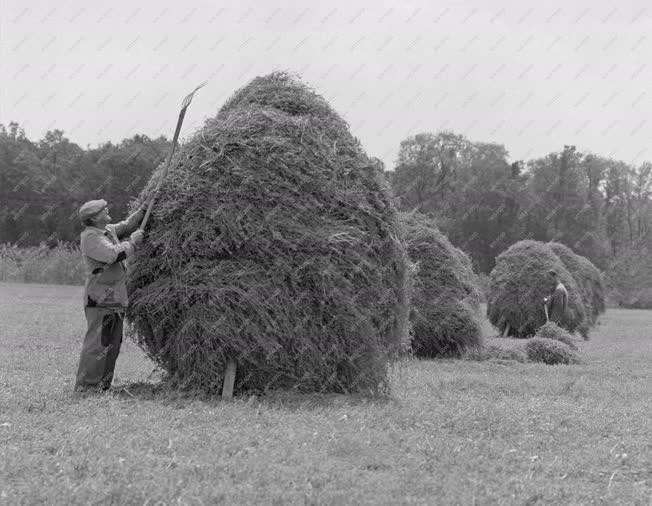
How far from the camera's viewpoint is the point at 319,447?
277 inches

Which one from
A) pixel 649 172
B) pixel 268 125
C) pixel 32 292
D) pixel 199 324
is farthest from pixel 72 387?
pixel 649 172

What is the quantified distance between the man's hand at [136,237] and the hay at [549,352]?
11036 mm

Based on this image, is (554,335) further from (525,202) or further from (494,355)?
(525,202)

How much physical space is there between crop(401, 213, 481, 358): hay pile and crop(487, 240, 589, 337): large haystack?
9.79 metres

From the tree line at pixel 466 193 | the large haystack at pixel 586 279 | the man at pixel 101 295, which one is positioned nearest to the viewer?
the man at pixel 101 295

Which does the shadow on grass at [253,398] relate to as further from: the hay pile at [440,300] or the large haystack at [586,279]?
the large haystack at [586,279]

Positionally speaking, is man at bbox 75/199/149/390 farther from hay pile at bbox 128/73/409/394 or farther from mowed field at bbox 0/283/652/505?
mowed field at bbox 0/283/652/505

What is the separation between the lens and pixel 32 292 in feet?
125

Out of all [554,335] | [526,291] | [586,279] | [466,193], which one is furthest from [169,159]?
[466,193]

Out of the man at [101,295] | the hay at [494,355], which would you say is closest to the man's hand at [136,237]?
the man at [101,295]

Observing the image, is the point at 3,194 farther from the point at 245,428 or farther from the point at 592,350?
the point at 245,428

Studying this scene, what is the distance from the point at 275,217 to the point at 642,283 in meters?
67.1

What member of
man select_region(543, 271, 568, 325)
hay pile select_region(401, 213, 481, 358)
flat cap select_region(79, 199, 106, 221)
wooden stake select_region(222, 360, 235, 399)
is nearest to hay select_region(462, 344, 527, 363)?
hay pile select_region(401, 213, 481, 358)

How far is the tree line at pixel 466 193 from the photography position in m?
65.6
